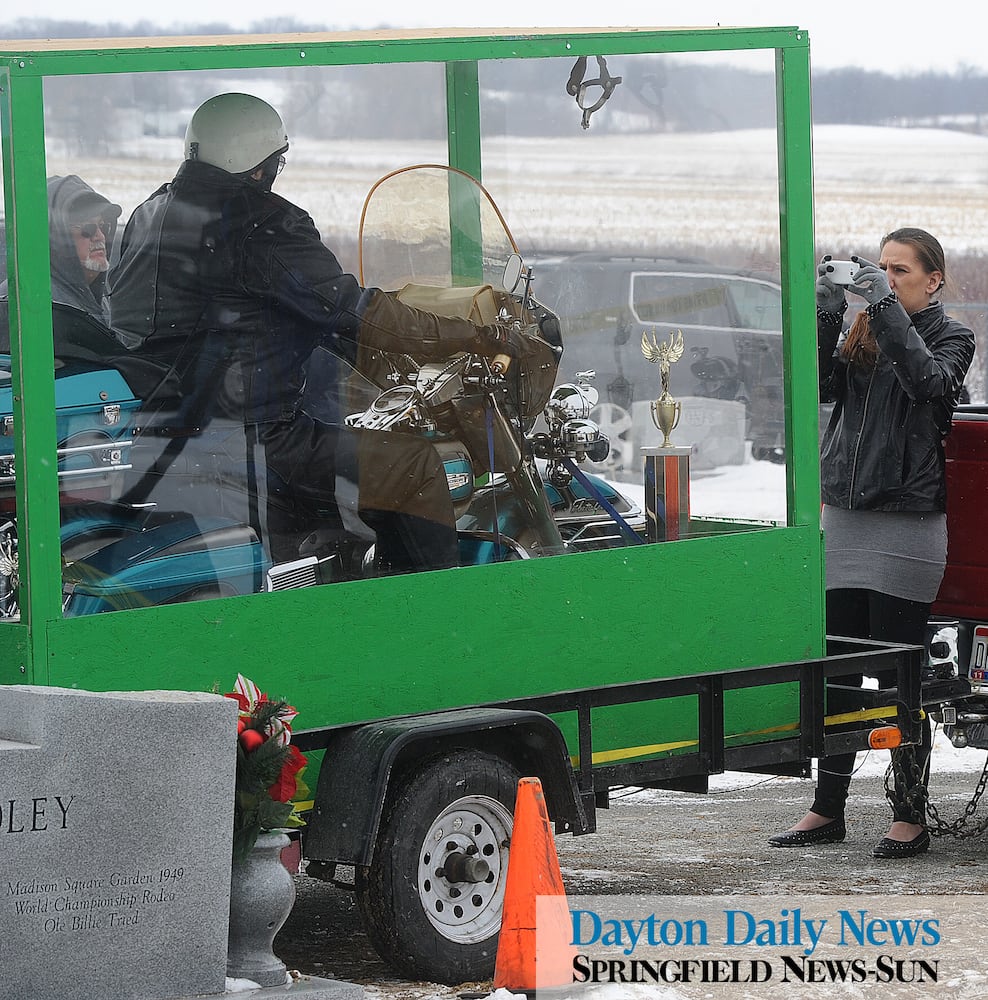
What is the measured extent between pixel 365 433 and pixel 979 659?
2.46m

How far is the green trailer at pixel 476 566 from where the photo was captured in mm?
4543

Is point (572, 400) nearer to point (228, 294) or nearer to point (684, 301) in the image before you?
point (684, 301)

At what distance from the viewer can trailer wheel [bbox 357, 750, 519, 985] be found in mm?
4754

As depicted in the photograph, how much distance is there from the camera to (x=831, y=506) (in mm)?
6520

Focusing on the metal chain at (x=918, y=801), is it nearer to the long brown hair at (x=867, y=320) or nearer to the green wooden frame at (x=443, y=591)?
the green wooden frame at (x=443, y=591)

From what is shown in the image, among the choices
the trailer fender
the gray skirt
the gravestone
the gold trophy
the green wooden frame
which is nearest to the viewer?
the gravestone

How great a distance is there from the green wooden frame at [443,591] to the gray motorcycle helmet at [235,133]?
0.13 metres

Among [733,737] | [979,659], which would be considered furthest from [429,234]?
[979,659]

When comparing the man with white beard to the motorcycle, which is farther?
the motorcycle

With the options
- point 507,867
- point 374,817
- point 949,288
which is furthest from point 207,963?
point 949,288

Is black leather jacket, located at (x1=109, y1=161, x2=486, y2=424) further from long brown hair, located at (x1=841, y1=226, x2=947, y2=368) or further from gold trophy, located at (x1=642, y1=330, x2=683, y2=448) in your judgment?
long brown hair, located at (x1=841, y1=226, x2=947, y2=368)

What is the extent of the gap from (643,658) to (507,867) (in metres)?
0.84

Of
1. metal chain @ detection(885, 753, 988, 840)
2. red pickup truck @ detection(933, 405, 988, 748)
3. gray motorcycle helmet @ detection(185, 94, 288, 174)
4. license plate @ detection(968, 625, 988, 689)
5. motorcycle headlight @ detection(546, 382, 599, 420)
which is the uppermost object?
gray motorcycle helmet @ detection(185, 94, 288, 174)

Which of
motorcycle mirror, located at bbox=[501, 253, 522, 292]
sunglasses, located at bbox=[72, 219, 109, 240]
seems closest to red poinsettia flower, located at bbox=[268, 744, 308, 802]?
sunglasses, located at bbox=[72, 219, 109, 240]
